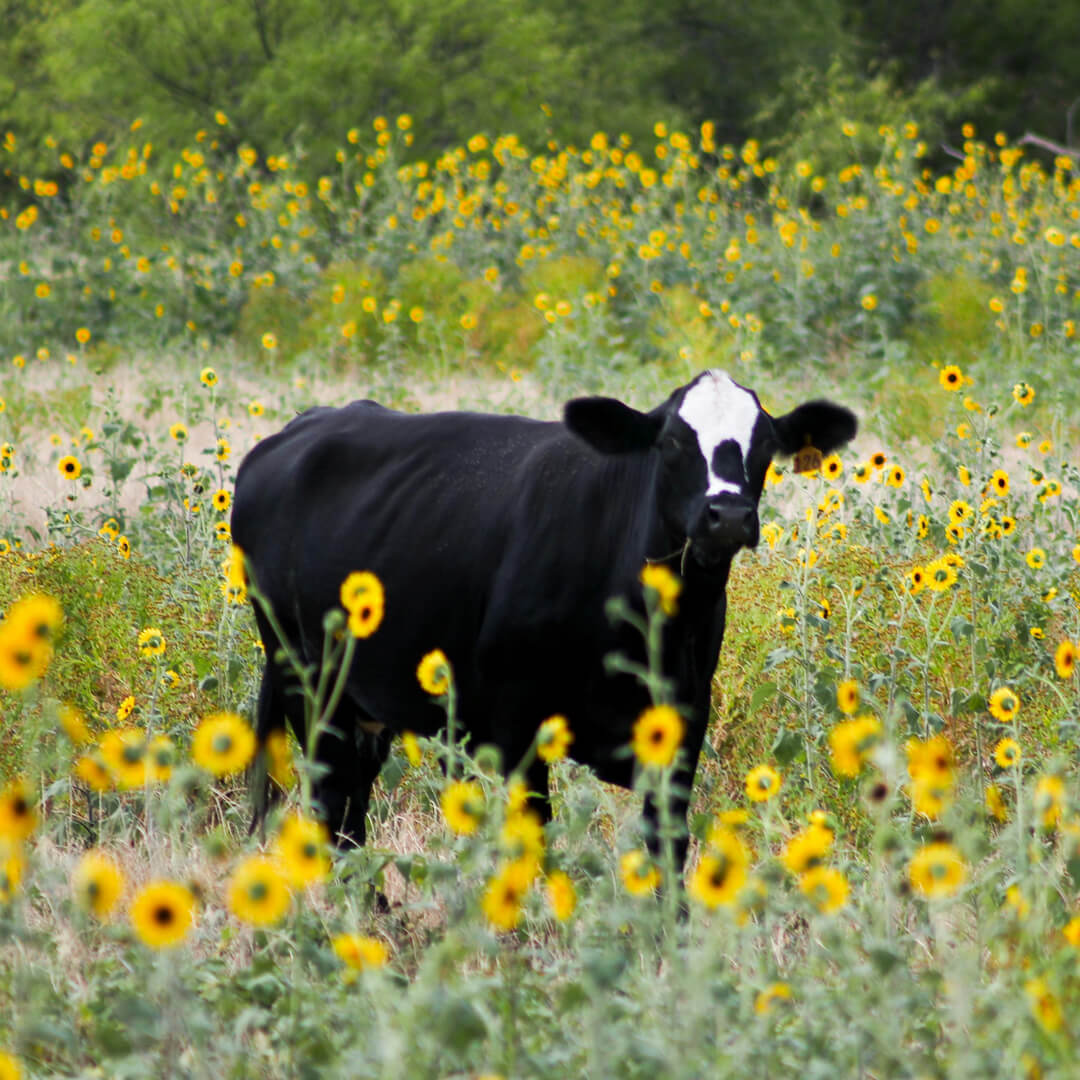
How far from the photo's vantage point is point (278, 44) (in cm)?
1800

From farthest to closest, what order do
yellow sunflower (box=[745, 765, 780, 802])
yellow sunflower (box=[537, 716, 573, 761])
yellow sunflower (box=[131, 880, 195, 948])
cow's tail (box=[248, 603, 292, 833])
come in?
cow's tail (box=[248, 603, 292, 833]) < yellow sunflower (box=[745, 765, 780, 802]) < yellow sunflower (box=[537, 716, 573, 761]) < yellow sunflower (box=[131, 880, 195, 948])

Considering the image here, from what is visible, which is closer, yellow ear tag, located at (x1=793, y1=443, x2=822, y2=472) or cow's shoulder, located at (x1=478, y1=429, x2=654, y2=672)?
cow's shoulder, located at (x1=478, y1=429, x2=654, y2=672)

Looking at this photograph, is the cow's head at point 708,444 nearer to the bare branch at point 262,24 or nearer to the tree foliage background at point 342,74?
the tree foliage background at point 342,74

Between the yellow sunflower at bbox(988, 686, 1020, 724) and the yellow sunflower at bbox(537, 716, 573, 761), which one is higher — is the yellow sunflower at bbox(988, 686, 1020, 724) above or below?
below

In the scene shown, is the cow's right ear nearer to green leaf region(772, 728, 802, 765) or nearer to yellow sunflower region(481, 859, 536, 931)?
green leaf region(772, 728, 802, 765)

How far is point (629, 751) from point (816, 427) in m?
1.56

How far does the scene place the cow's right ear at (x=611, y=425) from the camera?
3.34 metres

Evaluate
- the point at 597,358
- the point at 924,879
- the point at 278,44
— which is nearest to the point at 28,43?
the point at 278,44

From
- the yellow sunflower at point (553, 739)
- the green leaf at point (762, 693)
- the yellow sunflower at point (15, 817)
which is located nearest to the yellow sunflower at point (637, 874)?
the yellow sunflower at point (553, 739)

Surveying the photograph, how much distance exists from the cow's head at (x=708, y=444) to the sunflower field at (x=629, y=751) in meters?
0.47

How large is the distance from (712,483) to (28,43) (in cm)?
1956

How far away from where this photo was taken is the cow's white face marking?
10.5 feet

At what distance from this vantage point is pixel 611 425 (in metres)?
3.39

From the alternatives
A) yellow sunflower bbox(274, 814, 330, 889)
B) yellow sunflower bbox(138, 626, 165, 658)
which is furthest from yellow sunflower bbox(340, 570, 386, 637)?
yellow sunflower bbox(138, 626, 165, 658)
